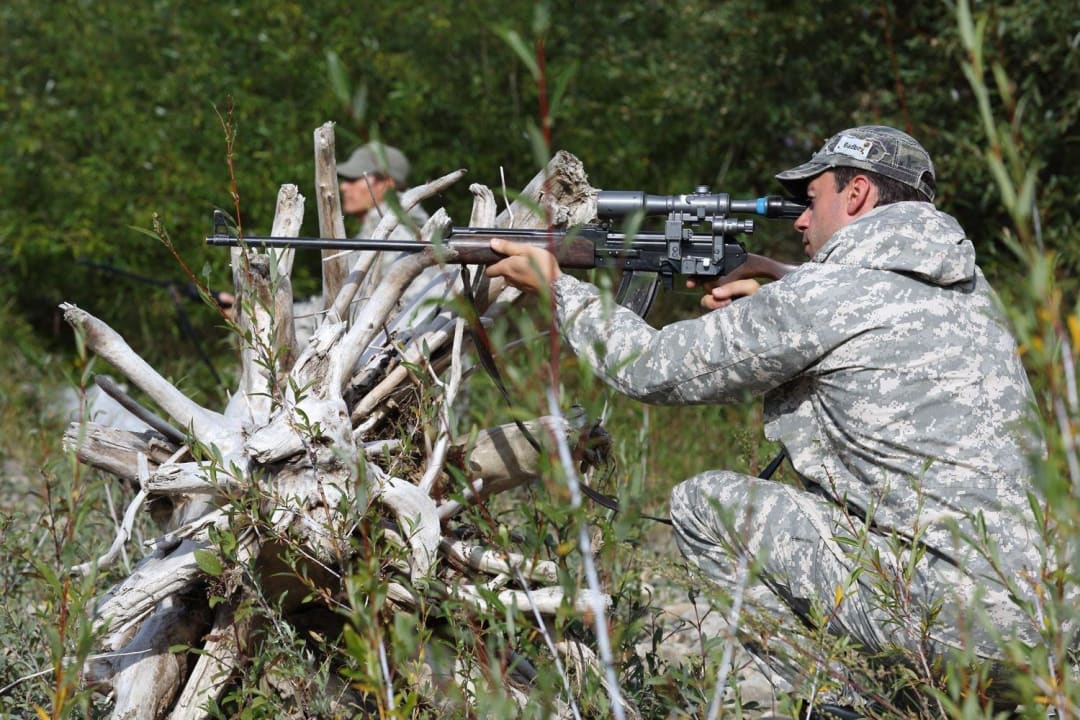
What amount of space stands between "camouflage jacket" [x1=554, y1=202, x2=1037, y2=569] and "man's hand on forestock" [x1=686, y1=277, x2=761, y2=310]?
0.46m

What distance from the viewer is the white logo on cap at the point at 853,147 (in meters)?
3.63

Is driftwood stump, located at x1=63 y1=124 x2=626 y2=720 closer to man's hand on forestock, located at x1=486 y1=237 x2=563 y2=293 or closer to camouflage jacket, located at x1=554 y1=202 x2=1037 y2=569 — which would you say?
man's hand on forestock, located at x1=486 y1=237 x2=563 y2=293

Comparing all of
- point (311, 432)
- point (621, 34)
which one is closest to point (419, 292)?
point (311, 432)

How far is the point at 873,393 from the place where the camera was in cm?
339

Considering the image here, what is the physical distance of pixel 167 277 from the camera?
9.27m

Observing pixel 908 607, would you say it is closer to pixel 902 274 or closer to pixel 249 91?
pixel 902 274

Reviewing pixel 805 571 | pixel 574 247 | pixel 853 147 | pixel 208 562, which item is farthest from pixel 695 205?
pixel 208 562

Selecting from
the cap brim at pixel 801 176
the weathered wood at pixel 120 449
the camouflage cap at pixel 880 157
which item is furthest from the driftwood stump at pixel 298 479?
the camouflage cap at pixel 880 157

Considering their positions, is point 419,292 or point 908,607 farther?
point 419,292

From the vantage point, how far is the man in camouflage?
10.8ft

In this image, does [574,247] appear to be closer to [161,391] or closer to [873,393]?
[873,393]

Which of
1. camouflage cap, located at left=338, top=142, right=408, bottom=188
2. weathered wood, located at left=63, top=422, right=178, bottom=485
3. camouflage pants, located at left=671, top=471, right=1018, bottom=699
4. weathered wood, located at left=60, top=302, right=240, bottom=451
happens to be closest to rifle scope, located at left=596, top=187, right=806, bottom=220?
camouflage pants, located at left=671, top=471, right=1018, bottom=699

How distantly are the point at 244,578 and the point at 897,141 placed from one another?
2288 mm

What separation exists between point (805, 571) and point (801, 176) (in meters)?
1.20
